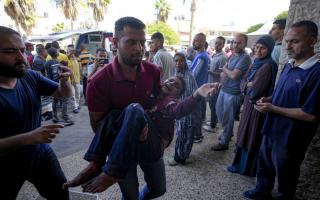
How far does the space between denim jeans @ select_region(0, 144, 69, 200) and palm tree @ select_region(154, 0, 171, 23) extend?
34.7 metres

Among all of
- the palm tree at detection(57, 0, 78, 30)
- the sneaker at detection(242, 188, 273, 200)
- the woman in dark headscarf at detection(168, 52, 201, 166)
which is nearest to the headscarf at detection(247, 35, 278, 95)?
the woman in dark headscarf at detection(168, 52, 201, 166)

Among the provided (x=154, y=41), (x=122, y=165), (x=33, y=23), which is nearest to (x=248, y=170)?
(x=122, y=165)

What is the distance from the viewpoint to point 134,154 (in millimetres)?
1639

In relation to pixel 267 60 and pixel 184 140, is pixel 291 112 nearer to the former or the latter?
pixel 267 60

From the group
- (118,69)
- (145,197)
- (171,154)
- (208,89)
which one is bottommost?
(171,154)

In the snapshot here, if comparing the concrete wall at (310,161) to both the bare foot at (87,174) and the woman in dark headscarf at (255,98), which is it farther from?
the bare foot at (87,174)

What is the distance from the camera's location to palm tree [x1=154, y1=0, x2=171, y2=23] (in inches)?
1331

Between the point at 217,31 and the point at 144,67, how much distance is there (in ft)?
194

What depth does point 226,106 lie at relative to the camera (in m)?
4.26

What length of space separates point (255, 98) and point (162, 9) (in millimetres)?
33878

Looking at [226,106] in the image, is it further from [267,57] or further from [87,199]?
[87,199]

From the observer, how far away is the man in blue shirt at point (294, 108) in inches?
83.8

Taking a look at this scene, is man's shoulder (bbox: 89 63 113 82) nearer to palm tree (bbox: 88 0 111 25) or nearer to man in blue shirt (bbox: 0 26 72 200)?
man in blue shirt (bbox: 0 26 72 200)

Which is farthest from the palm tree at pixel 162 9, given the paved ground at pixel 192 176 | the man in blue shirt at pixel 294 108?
the man in blue shirt at pixel 294 108
